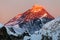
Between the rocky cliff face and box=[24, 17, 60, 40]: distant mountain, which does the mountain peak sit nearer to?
the rocky cliff face

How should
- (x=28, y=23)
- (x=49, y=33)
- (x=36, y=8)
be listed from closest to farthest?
1. (x=49, y=33)
2. (x=28, y=23)
3. (x=36, y=8)

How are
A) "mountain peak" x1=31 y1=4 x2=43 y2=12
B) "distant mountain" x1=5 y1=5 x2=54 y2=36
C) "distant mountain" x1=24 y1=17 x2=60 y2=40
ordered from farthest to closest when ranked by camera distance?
"mountain peak" x1=31 y1=4 x2=43 y2=12
"distant mountain" x1=5 y1=5 x2=54 y2=36
"distant mountain" x1=24 y1=17 x2=60 y2=40

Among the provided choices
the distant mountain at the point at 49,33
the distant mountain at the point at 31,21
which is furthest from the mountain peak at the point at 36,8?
the distant mountain at the point at 49,33

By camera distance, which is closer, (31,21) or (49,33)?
(49,33)

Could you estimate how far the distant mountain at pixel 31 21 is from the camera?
1.11 meters

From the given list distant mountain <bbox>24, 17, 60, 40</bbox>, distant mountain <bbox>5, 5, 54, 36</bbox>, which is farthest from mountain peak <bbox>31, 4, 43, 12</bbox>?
distant mountain <bbox>24, 17, 60, 40</bbox>

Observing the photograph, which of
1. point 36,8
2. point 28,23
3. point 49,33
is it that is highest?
point 36,8

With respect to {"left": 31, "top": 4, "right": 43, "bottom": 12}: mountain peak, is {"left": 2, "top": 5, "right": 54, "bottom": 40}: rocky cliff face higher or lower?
lower

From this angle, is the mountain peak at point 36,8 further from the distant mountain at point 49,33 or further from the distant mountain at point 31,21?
the distant mountain at point 49,33

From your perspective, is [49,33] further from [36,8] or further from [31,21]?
[36,8]

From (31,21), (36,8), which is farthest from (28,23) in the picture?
(36,8)

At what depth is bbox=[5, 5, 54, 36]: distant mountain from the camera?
43.8 inches

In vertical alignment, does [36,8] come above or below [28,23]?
above

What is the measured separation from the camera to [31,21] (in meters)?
1.16
